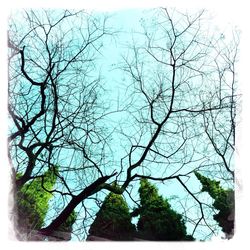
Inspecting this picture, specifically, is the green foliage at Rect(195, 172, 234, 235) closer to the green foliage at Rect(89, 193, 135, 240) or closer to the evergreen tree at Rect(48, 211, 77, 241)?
the green foliage at Rect(89, 193, 135, 240)

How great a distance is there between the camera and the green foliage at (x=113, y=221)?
1.97 metres

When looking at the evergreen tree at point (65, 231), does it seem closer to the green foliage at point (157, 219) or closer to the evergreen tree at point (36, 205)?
the evergreen tree at point (36, 205)

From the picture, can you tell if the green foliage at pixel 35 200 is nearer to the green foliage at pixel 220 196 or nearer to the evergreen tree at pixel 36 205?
the evergreen tree at pixel 36 205

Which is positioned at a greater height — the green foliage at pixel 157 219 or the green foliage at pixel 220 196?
the green foliage at pixel 220 196

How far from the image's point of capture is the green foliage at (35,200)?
1950mm

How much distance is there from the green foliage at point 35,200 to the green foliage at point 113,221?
204 millimetres

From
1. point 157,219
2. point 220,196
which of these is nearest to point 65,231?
point 157,219

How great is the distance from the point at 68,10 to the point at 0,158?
0.64 metres

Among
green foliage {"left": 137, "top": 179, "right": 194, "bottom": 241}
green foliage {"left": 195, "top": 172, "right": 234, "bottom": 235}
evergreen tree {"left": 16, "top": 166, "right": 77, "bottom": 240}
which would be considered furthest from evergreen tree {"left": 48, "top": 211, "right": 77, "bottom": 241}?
green foliage {"left": 195, "top": 172, "right": 234, "bottom": 235}

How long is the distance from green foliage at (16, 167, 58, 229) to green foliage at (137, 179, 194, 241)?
1.19 feet

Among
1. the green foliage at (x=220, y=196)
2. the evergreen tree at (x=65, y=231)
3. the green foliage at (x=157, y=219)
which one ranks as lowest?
the evergreen tree at (x=65, y=231)

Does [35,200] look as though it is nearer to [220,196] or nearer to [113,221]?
[113,221]

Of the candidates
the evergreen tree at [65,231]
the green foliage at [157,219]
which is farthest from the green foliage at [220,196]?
the evergreen tree at [65,231]

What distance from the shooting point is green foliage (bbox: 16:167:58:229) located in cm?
195
